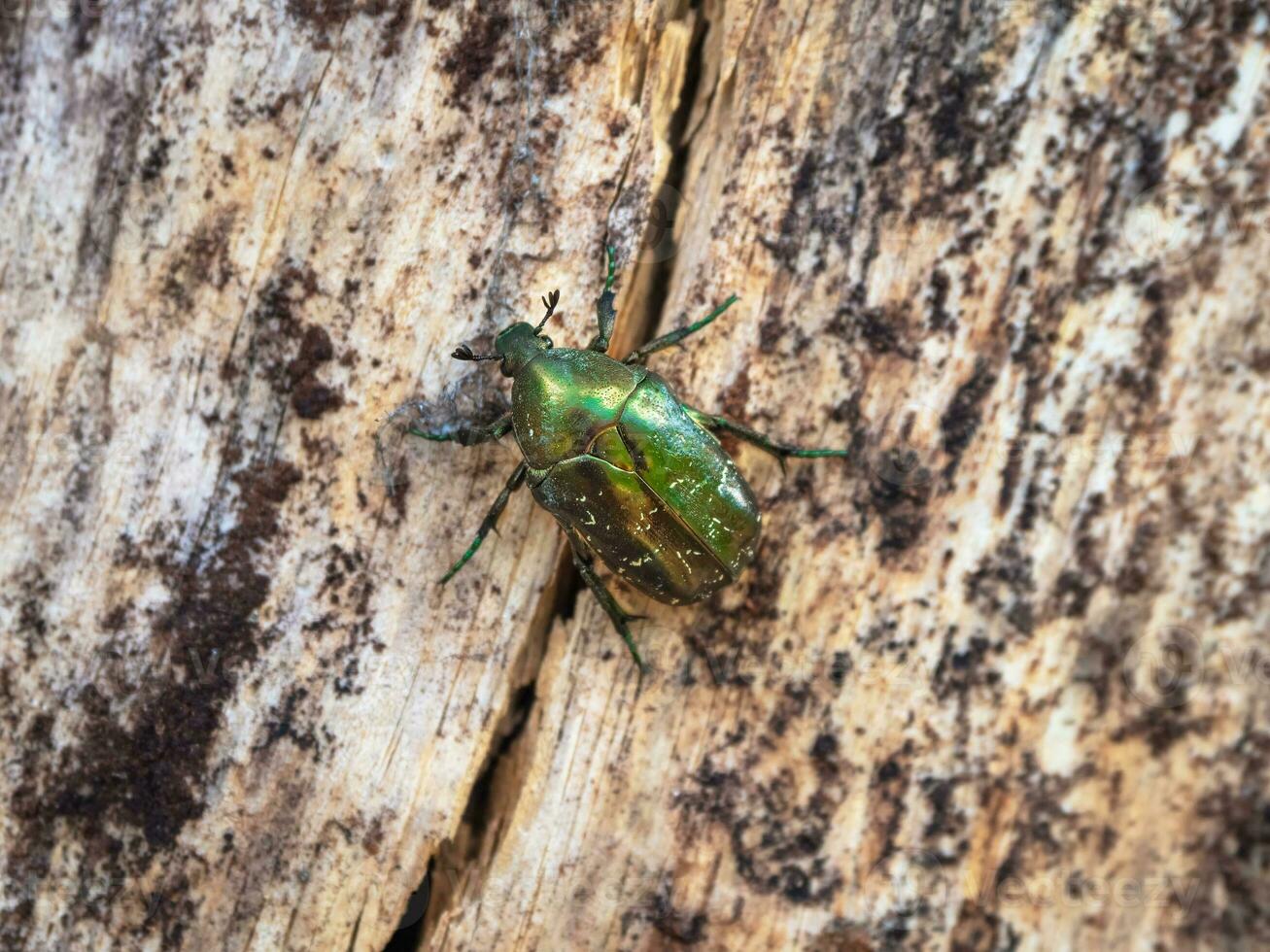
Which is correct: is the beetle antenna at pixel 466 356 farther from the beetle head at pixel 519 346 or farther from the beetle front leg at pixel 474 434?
the beetle front leg at pixel 474 434

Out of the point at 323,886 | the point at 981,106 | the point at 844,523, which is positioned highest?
the point at 981,106

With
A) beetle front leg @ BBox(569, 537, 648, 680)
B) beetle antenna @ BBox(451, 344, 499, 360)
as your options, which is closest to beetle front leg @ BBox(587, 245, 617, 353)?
beetle antenna @ BBox(451, 344, 499, 360)

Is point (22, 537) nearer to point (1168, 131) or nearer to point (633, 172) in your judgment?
point (633, 172)

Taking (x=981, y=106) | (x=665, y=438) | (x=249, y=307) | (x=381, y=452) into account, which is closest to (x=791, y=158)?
(x=981, y=106)

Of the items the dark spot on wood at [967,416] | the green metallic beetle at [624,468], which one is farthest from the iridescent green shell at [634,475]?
the dark spot on wood at [967,416]

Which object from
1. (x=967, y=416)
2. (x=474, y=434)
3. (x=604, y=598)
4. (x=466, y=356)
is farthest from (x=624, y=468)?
(x=967, y=416)

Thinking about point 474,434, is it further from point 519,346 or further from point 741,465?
point 741,465
